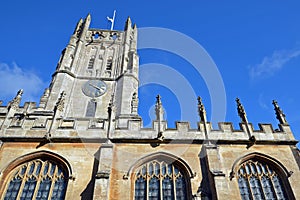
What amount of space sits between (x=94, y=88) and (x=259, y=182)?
16.4 m

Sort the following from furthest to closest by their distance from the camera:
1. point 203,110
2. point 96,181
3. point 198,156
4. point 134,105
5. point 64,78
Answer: point 64,78 → point 134,105 → point 203,110 → point 198,156 → point 96,181

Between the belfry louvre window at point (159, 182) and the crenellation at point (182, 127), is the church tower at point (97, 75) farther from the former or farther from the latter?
the belfry louvre window at point (159, 182)

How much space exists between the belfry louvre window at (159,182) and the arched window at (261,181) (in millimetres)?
2618

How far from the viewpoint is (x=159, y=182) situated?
35.5 feet

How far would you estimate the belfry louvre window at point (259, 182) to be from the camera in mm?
10664

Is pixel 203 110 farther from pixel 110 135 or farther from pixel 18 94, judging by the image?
pixel 18 94

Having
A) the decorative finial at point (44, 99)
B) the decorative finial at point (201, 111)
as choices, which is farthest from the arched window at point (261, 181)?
the decorative finial at point (44, 99)

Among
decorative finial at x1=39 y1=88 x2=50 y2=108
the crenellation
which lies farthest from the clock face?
the crenellation

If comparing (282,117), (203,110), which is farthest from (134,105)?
(282,117)

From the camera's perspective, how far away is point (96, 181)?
32.7ft

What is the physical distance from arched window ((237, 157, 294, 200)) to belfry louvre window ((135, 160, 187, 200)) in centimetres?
262

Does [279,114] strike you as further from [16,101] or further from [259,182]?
[16,101]

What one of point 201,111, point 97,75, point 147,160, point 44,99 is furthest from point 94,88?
point 147,160

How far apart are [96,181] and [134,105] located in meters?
11.3
